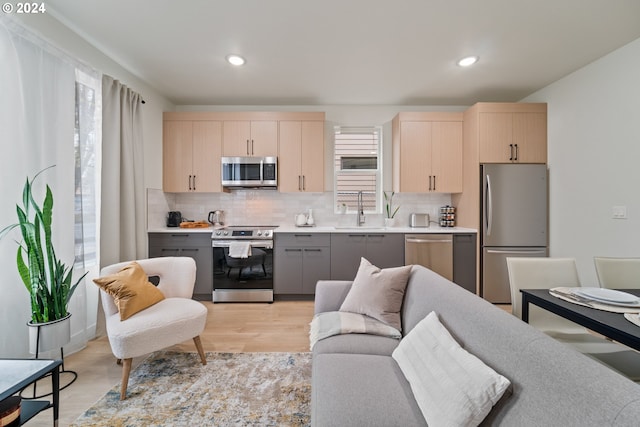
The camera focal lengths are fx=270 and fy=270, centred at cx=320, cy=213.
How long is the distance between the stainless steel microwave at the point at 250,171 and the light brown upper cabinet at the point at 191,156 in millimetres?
184

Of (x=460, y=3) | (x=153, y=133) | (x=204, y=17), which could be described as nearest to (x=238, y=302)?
(x=153, y=133)

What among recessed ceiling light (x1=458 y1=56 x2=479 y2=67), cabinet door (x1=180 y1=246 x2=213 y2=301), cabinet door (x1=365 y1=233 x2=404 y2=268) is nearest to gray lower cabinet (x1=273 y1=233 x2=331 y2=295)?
cabinet door (x1=365 y1=233 x2=404 y2=268)

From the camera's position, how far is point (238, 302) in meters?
3.50

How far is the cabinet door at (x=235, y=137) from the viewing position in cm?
374

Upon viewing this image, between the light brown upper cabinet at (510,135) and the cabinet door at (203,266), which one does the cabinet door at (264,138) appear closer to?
the cabinet door at (203,266)

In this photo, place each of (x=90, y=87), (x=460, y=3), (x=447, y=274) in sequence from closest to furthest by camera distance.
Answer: (x=460, y=3), (x=90, y=87), (x=447, y=274)

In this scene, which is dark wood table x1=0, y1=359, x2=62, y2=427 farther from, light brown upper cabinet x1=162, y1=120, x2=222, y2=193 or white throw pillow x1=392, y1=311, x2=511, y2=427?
light brown upper cabinet x1=162, y1=120, x2=222, y2=193

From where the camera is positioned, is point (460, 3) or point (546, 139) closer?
point (460, 3)

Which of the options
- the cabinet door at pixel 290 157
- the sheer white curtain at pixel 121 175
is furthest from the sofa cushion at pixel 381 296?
the sheer white curtain at pixel 121 175

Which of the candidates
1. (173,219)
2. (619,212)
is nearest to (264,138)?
(173,219)

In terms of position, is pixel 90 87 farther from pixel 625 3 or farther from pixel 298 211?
pixel 625 3

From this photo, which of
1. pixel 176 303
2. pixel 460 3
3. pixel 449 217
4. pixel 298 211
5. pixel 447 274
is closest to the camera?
pixel 460 3

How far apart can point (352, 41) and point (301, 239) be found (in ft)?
7.31

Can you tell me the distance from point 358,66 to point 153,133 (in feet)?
8.84
